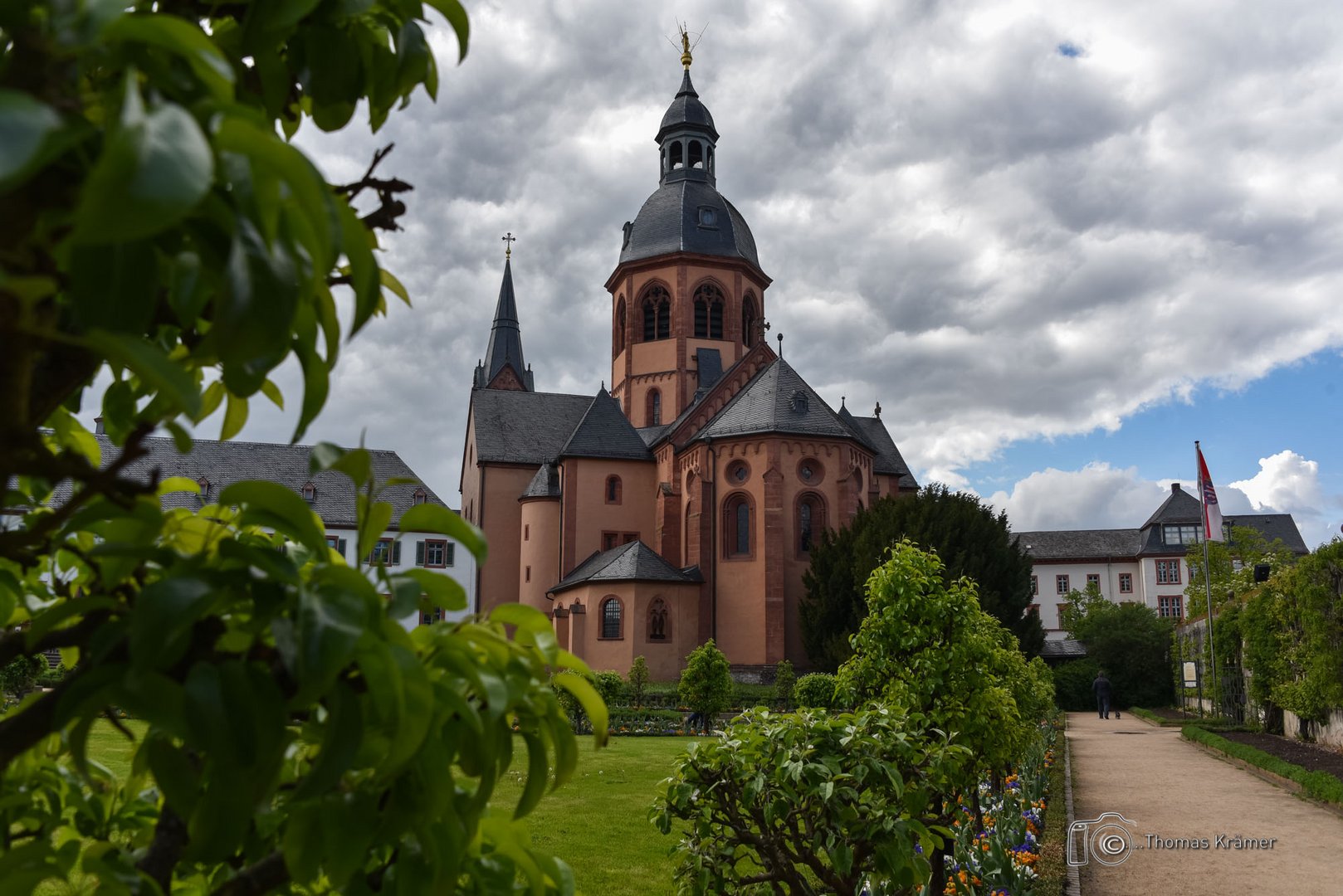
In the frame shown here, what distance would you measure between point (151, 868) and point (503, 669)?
0.69 m

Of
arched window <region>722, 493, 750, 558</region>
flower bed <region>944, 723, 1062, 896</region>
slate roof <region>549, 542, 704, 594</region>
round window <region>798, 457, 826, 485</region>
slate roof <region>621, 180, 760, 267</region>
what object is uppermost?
slate roof <region>621, 180, 760, 267</region>

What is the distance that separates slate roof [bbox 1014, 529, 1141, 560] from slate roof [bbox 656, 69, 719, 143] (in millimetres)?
41594

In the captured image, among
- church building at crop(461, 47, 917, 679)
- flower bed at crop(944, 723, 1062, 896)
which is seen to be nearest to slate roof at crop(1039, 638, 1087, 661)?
church building at crop(461, 47, 917, 679)

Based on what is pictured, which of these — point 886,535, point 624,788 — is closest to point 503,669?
point 624,788

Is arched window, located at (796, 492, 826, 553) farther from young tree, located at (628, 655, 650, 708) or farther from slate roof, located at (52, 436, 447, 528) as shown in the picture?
slate roof, located at (52, 436, 447, 528)

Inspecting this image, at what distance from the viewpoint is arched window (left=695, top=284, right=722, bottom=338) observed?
47156 mm

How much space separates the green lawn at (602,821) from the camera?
9.85 metres

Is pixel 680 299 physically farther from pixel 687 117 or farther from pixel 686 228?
pixel 687 117

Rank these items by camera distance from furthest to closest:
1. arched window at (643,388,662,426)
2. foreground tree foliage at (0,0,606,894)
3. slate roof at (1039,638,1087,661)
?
slate roof at (1039,638,1087,661) → arched window at (643,388,662,426) → foreground tree foliage at (0,0,606,894)

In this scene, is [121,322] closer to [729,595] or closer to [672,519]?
[729,595]

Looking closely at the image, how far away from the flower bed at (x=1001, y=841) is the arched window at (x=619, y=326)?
36.8m

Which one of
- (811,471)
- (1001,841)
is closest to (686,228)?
(811,471)

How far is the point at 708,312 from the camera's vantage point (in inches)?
1869

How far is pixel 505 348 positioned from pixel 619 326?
1727 cm
